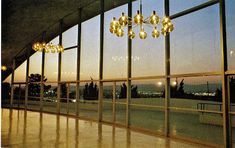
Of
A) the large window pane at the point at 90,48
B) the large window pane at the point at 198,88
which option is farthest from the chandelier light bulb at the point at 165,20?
the large window pane at the point at 90,48

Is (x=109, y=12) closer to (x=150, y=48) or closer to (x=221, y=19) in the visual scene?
(x=150, y=48)

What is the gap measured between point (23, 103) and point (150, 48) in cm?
1006

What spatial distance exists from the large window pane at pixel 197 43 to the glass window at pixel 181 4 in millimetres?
234

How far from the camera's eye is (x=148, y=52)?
305 inches

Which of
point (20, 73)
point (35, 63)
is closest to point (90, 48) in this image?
point (35, 63)

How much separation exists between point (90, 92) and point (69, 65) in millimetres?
1880

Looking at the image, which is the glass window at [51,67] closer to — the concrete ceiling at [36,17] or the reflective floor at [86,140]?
the concrete ceiling at [36,17]

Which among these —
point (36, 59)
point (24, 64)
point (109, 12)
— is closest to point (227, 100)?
point (109, 12)

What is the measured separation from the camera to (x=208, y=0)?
587 centimetres

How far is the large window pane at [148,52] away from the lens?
7172mm

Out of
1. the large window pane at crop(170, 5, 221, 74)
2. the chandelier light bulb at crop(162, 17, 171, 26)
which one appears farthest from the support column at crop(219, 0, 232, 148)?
the chandelier light bulb at crop(162, 17, 171, 26)

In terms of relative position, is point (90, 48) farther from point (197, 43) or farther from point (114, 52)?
point (197, 43)

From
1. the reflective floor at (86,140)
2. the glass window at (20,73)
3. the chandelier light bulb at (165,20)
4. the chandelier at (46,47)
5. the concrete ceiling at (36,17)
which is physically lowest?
the reflective floor at (86,140)

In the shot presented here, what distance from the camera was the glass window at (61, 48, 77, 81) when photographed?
10828 millimetres
